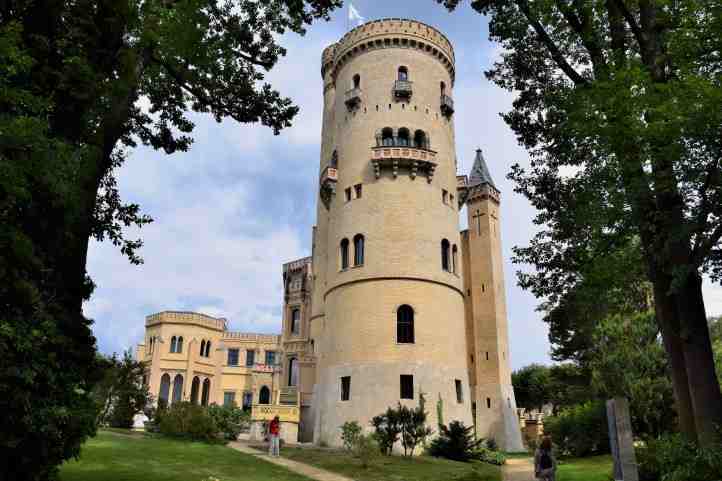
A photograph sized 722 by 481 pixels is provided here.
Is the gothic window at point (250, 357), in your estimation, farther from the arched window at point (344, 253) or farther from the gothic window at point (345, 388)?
the gothic window at point (345, 388)

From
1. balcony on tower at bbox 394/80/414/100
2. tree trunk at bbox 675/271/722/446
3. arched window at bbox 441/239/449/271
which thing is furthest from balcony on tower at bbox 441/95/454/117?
tree trunk at bbox 675/271/722/446

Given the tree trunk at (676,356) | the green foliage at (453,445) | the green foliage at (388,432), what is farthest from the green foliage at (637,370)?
the tree trunk at (676,356)

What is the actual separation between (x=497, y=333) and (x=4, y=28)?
123 ft

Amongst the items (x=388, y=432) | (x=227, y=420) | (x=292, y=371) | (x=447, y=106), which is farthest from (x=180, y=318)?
(x=388, y=432)

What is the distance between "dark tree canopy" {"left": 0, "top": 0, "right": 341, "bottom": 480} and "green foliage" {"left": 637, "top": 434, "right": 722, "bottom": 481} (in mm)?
11725

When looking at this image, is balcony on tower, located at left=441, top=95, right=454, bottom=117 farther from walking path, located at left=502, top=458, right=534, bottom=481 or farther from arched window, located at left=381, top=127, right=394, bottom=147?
walking path, located at left=502, top=458, right=534, bottom=481

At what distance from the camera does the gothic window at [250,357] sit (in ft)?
215

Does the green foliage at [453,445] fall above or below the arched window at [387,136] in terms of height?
below

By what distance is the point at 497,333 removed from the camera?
41.8 m

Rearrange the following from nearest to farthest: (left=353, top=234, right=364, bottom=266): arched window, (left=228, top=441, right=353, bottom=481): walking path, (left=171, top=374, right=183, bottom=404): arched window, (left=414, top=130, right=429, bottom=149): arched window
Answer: (left=228, top=441, right=353, bottom=481): walking path, (left=353, top=234, right=364, bottom=266): arched window, (left=414, top=130, right=429, bottom=149): arched window, (left=171, top=374, right=183, bottom=404): arched window

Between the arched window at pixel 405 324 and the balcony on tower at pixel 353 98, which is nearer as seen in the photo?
the arched window at pixel 405 324

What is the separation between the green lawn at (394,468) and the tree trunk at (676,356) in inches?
261

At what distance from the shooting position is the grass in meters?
15.3

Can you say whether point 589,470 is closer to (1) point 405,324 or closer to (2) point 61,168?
(1) point 405,324
